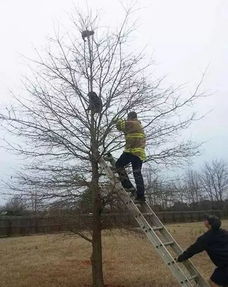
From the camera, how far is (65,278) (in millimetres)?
11875

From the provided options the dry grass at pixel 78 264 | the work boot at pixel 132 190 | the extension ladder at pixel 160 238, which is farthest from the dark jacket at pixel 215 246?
the dry grass at pixel 78 264

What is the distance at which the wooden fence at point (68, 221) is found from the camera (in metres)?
10.0

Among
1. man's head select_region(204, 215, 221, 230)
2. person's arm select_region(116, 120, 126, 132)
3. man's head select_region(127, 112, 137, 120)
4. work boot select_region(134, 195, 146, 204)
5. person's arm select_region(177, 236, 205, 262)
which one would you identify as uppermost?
man's head select_region(127, 112, 137, 120)

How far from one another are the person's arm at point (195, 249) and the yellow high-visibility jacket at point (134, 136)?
240cm

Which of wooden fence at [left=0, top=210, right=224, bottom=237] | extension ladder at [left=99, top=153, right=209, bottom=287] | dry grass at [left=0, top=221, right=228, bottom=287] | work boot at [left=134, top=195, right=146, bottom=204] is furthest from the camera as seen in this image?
dry grass at [left=0, top=221, right=228, bottom=287]

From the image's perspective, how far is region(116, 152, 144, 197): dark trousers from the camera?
356 inches

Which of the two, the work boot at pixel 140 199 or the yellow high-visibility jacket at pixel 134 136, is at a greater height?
the yellow high-visibility jacket at pixel 134 136

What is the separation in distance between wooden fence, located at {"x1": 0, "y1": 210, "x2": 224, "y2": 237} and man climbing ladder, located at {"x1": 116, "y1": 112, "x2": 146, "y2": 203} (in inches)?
42.4

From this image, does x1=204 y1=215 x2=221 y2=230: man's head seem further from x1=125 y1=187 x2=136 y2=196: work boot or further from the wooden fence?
the wooden fence

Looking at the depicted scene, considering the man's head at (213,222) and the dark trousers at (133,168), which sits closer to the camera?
the man's head at (213,222)

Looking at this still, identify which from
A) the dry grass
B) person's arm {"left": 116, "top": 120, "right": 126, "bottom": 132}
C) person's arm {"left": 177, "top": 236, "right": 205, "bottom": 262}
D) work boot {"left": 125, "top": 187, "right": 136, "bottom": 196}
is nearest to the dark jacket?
person's arm {"left": 177, "top": 236, "right": 205, "bottom": 262}

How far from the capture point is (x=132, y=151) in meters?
9.21

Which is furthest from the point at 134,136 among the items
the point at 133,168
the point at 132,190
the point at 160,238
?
the point at 160,238

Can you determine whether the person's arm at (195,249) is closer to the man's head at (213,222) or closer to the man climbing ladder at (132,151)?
the man's head at (213,222)
